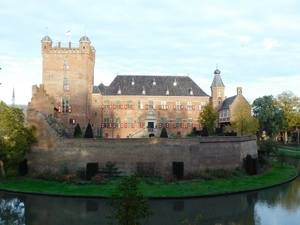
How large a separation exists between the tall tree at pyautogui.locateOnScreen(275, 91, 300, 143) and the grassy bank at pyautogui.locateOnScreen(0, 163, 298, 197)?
28456mm

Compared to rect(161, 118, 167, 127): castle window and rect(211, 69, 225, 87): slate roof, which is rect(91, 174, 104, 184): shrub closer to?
rect(161, 118, 167, 127): castle window

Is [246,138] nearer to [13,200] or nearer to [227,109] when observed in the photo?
[227,109]

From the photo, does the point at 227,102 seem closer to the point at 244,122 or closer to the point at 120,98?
the point at 244,122

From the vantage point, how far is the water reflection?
14.9 meters

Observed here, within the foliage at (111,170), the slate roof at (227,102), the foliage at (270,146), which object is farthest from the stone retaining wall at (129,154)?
the slate roof at (227,102)

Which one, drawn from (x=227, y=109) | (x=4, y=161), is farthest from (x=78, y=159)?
(x=227, y=109)

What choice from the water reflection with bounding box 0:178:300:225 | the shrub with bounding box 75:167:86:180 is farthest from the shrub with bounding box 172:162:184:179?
the shrub with bounding box 75:167:86:180

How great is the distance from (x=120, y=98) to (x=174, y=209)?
80.5 feet

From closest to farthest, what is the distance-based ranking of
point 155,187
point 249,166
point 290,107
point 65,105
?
point 155,187, point 249,166, point 65,105, point 290,107

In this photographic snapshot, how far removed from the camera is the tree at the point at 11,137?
22.1m

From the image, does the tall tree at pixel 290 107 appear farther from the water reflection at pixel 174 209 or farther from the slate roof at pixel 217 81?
the water reflection at pixel 174 209

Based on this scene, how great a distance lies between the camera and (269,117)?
147ft

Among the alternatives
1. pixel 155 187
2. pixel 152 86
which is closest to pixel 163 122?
pixel 152 86

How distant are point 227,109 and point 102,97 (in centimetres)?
1612
